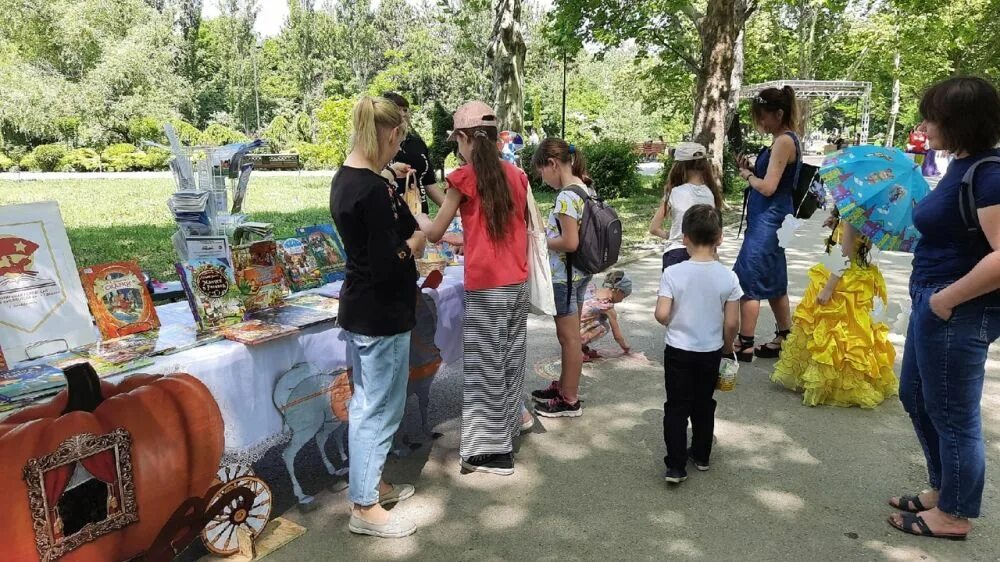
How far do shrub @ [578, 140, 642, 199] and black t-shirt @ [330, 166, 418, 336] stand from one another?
1358 cm

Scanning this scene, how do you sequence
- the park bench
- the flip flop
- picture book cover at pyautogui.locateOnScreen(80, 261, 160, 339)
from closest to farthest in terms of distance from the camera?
picture book cover at pyautogui.locateOnScreen(80, 261, 160, 339), the flip flop, the park bench

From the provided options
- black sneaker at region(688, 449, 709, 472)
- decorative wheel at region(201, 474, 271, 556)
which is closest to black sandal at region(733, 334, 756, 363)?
black sneaker at region(688, 449, 709, 472)

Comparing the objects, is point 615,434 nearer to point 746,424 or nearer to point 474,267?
point 746,424

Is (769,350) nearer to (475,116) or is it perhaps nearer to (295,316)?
(475,116)

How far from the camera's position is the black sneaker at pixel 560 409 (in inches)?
161

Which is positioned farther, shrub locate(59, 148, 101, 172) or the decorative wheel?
shrub locate(59, 148, 101, 172)

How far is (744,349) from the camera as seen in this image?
4996mm

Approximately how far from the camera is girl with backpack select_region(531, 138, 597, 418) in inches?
142

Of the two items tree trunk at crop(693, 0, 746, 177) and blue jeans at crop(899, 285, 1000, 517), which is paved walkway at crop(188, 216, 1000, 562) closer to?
blue jeans at crop(899, 285, 1000, 517)

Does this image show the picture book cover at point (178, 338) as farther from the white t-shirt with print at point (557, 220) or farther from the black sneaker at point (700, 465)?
the black sneaker at point (700, 465)

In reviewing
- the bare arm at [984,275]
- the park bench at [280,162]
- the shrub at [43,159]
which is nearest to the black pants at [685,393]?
the bare arm at [984,275]

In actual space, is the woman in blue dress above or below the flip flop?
above

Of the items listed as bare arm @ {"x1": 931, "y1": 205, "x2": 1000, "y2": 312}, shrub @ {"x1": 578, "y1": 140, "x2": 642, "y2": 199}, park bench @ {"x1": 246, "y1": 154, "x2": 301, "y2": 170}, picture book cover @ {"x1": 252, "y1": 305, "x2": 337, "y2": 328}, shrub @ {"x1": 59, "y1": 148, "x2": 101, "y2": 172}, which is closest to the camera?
bare arm @ {"x1": 931, "y1": 205, "x2": 1000, "y2": 312}

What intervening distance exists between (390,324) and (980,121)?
227cm
